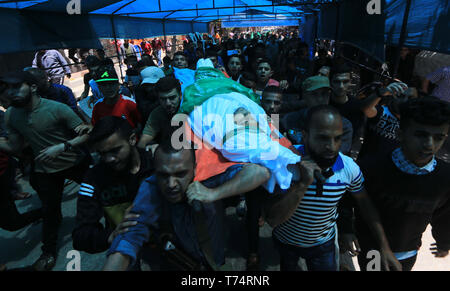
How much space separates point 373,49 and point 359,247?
3.58m

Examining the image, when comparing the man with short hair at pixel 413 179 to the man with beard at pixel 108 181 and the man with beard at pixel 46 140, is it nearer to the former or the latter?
the man with beard at pixel 108 181

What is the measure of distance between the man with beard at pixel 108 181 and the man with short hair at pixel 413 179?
1567 millimetres

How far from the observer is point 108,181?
1567 mm

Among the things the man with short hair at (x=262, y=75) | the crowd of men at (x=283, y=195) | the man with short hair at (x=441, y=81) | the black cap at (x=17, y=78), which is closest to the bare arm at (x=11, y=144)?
the crowd of men at (x=283, y=195)

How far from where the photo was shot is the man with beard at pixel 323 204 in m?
1.38

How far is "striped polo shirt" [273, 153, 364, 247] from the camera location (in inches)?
58.8

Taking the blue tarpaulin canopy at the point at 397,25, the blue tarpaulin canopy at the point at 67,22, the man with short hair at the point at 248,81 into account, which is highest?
the blue tarpaulin canopy at the point at 67,22

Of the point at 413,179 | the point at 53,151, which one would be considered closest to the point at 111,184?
the point at 53,151

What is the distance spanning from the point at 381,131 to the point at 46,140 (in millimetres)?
3382

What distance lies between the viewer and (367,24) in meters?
4.45

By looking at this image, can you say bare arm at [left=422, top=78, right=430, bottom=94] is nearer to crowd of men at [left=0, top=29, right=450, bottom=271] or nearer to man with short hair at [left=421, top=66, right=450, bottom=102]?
man with short hair at [left=421, top=66, right=450, bottom=102]

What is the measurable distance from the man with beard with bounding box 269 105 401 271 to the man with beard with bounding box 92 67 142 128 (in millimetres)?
2131
